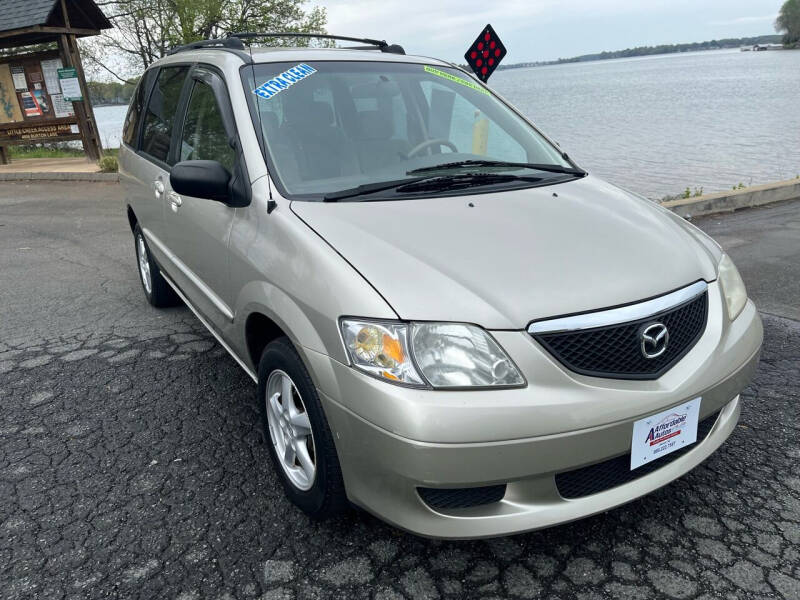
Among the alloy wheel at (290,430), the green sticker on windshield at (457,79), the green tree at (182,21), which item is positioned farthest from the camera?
the green tree at (182,21)

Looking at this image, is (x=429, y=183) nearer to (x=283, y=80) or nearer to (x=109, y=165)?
(x=283, y=80)

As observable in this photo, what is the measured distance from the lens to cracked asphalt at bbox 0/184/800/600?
2168 mm

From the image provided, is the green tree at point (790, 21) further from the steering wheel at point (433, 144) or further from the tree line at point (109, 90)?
the steering wheel at point (433, 144)

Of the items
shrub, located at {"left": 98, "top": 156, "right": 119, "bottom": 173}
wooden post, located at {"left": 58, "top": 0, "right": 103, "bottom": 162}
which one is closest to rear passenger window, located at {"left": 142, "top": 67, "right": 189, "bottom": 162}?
shrub, located at {"left": 98, "top": 156, "right": 119, "bottom": 173}

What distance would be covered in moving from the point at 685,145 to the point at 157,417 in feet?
60.4

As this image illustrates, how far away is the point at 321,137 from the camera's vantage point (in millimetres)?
2920

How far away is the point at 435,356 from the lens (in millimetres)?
1959

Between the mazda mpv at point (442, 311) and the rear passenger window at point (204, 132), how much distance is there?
19 mm

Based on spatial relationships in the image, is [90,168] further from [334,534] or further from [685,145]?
[685,145]

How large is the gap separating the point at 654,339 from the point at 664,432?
0.31 metres

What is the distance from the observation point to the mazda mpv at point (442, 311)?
193 centimetres

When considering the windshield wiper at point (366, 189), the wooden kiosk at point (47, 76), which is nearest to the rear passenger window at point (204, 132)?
the windshield wiper at point (366, 189)

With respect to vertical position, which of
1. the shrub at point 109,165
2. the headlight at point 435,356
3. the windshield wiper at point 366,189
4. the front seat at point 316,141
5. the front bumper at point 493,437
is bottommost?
the shrub at point 109,165

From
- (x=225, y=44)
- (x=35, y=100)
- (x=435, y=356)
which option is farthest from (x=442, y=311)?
(x=35, y=100)
